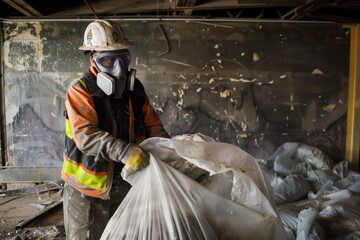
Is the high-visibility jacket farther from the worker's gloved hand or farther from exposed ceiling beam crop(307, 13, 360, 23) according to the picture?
exposed ceiling beam crop(307, 13, 360, 23)

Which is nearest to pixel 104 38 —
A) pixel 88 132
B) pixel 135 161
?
pixel 88 132

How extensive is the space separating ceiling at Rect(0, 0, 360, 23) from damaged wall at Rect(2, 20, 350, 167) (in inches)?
4.7

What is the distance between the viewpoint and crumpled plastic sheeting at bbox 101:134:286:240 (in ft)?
3.70

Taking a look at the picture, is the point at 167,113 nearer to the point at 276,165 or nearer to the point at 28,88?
the point at 276,165

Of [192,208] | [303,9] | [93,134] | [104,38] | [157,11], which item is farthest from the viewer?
[157,11]

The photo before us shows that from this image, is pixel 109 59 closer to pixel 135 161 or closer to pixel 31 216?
pixel 135 161

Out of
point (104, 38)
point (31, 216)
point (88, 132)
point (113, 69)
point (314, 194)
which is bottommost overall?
point (31, 216)

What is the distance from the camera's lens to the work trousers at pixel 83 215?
4.85ft

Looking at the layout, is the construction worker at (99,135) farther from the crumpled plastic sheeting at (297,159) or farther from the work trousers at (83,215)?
the crumpled plastic sheeting at (297,159)

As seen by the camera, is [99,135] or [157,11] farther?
[157,11]

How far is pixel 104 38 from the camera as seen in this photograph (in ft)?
4.75

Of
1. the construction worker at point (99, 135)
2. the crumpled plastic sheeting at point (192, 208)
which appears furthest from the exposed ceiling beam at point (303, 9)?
the crumpled plastic sheeting at point (192, 208)

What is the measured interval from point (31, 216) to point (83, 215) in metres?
1.76

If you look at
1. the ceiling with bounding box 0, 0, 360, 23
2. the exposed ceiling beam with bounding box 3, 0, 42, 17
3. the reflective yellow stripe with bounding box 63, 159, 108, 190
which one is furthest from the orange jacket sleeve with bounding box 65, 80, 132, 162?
the exposed ceiling beam with bounding box 3, 0, 42, 17
